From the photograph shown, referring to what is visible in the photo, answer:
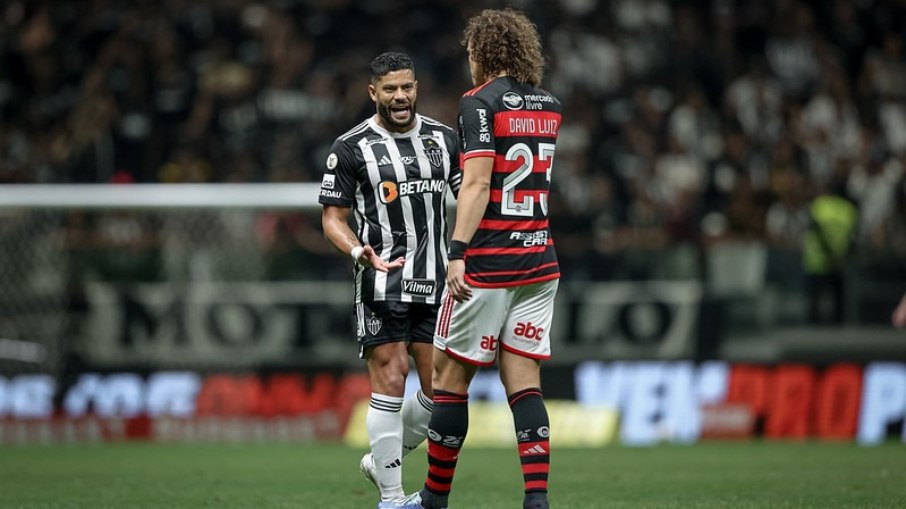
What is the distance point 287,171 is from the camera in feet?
53.2

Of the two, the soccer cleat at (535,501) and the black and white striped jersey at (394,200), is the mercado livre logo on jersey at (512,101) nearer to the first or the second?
the black and white striped jersey at (394,200)

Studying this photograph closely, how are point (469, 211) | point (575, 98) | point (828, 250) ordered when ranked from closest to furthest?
point (469, 211) → point (828, 250) → point (575, 98)

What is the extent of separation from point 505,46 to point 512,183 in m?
0.66

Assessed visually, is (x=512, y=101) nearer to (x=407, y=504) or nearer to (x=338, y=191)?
(x=338, y=191)

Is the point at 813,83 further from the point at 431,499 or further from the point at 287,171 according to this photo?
the point at 431,499

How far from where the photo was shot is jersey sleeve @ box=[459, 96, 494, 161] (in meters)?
6.36

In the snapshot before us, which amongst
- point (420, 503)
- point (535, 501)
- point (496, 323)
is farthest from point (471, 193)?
point (420, 503)

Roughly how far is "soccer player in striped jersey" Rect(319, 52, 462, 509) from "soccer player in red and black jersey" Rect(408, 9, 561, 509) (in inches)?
21.5

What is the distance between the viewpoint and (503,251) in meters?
6.52

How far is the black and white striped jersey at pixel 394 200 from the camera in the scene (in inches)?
286

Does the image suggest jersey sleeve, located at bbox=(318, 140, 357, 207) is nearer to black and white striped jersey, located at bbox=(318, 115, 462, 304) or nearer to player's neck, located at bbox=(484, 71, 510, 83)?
black and white striped jersey, located at bbox=(318, 115, 462, 304)

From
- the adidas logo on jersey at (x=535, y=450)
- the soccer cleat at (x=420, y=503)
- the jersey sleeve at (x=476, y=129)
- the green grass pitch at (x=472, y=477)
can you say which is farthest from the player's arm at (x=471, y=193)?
the green grass pitch at (x=472, y=477)

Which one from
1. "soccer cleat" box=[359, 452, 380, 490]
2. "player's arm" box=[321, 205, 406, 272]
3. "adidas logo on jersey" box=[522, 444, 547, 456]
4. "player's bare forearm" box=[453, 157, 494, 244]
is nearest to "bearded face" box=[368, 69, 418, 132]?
"player's arm" box=[321, 205, 406, 272]

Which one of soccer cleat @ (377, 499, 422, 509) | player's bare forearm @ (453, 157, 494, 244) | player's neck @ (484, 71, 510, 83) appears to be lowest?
soccer cleat @ (377, 499, 422, 509)
